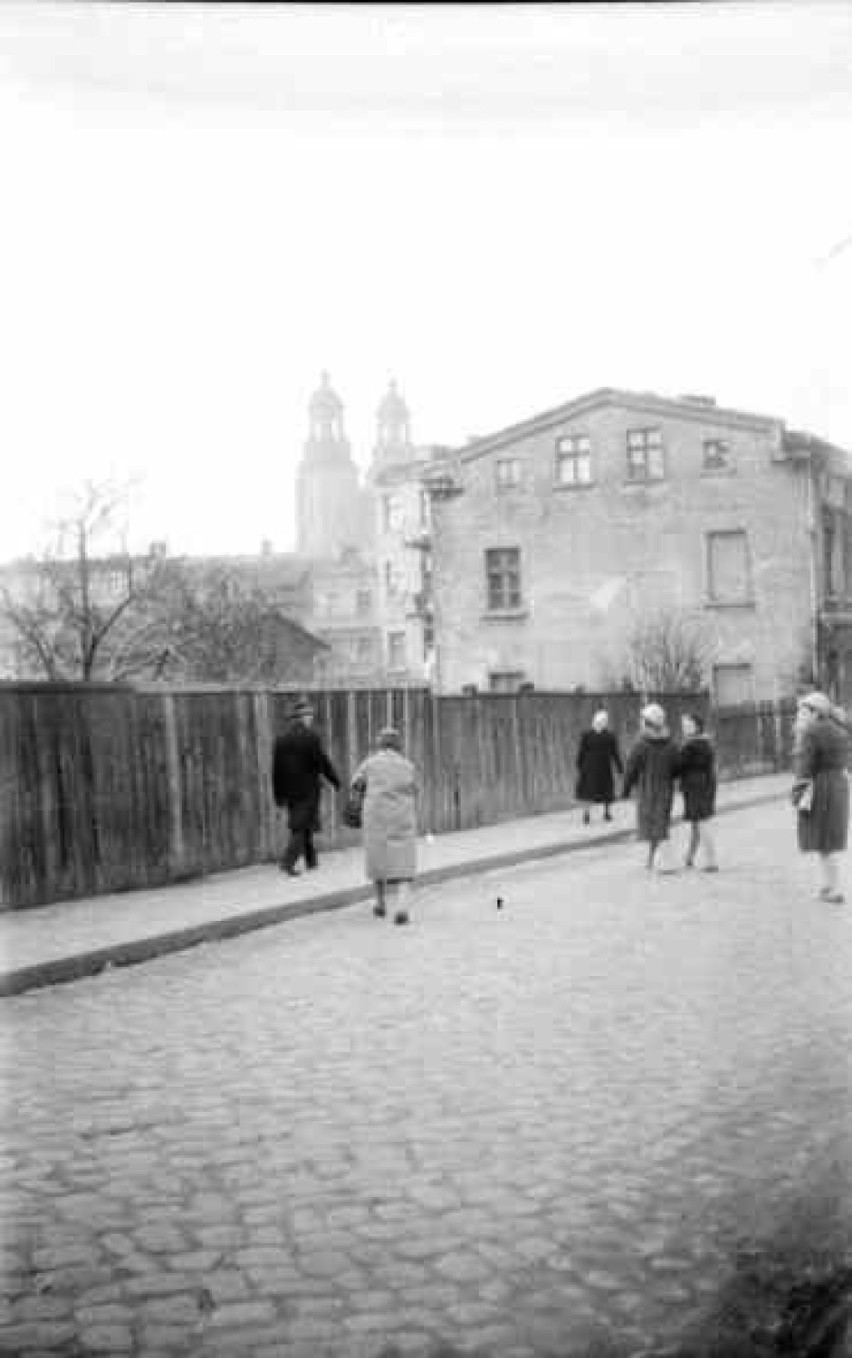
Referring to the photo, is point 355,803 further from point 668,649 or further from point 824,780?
point 668,649

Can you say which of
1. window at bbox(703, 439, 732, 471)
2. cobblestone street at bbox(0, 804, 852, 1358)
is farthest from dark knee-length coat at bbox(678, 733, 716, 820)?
cobblestone street at bbox(0, 804, 852, 1358)

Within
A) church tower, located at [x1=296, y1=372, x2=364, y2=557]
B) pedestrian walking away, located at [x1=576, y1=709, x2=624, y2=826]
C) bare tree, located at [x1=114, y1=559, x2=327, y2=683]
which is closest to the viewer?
church tower, located at [x1=296, y1=372, x2=364, y2=557]

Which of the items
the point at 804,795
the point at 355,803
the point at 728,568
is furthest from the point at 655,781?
→ the point at 355,803

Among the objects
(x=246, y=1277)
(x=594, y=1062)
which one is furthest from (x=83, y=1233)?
(x=594, y=1062)

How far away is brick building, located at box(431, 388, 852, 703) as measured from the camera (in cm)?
1078

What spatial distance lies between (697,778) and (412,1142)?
1095cm

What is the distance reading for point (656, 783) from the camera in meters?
16.6

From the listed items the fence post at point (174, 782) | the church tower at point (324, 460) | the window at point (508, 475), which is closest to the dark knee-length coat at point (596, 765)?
the window at point (508, 475)

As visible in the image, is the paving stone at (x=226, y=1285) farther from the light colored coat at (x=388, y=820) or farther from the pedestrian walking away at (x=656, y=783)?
the pedestrian walking away at (x=656, y=783)

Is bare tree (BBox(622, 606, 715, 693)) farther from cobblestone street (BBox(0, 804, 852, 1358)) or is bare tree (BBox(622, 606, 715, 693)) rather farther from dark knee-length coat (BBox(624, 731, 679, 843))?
cobblestone street (BBox(0, 804, 852, 1358))

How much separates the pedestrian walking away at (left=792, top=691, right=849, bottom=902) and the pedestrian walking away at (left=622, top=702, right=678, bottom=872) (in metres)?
3.38

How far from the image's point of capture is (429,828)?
22.4m

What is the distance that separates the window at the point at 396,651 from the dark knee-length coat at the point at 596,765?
79.9 ft

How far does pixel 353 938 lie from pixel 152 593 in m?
18.2
